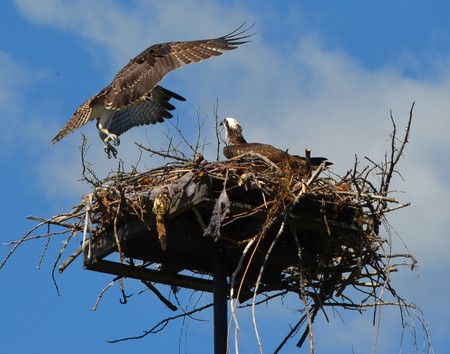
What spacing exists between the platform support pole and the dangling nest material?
10cm

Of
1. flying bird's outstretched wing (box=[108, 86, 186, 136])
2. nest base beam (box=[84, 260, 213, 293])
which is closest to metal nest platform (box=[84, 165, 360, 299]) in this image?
nest base beam (box=[84, 260, 213, 293])

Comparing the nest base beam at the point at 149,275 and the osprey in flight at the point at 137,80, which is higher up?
the osprey in flight at the point at 137,80

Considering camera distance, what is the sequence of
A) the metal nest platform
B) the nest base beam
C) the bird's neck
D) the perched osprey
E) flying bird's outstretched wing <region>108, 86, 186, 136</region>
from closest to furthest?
the metal nest platform < the nest base beam < the perched osprey < the bird's neck < flying bird's outstretched wing <region>108, 86, 186, 136</region>

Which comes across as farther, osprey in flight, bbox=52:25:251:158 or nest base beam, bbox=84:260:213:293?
osprey in flight, bbox=52:25:251:158

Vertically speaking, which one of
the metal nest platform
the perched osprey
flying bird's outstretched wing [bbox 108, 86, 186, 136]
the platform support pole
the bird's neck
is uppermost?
flying bird's outstretched wing [bbox 108, 86, 186, 136]

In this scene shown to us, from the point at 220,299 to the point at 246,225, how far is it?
63cm

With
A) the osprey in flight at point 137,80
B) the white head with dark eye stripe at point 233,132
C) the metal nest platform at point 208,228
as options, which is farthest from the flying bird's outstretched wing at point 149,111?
the metal nest platform at point 208,228

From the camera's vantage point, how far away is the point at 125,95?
11.9 metres

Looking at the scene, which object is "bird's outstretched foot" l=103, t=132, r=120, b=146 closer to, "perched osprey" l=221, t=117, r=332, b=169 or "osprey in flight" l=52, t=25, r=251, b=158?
"osprey in flight" l=52, t=25, r=251, b=158

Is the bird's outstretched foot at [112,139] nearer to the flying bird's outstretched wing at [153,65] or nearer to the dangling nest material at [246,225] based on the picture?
the flying bird's outstretched wing at [153,65]

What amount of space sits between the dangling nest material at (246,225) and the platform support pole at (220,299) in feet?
0.33

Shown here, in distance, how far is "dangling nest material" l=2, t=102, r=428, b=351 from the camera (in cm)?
816

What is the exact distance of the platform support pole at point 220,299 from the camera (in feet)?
27.1

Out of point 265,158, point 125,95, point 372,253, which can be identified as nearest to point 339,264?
point 372,253
